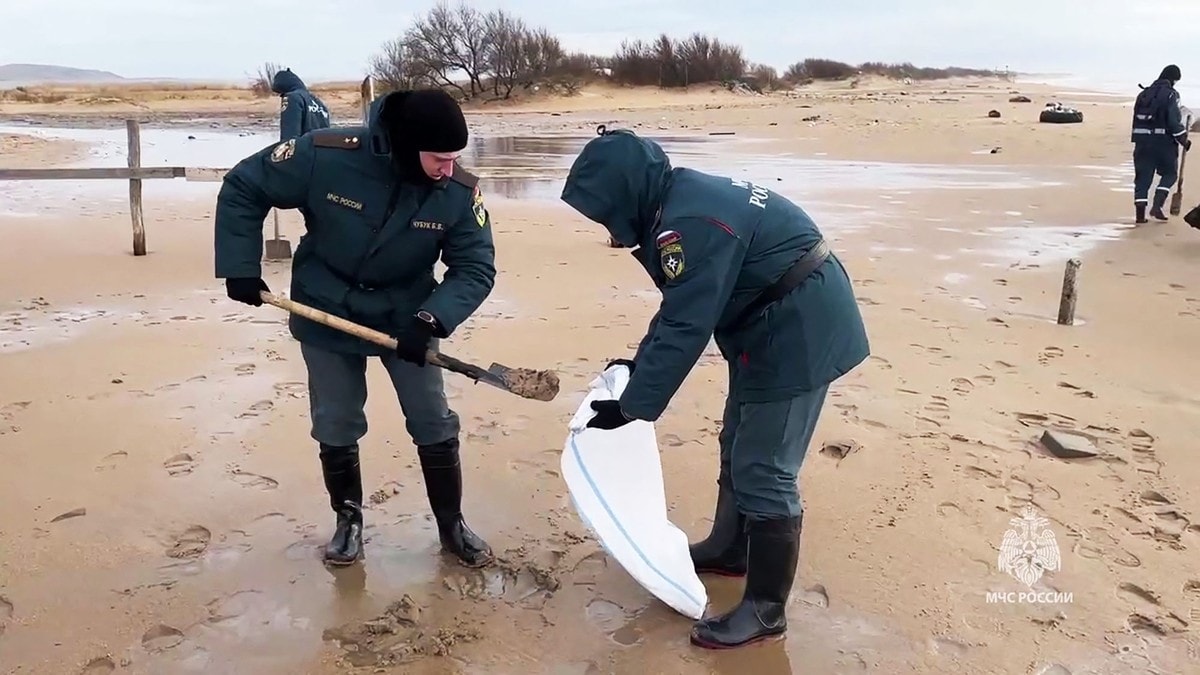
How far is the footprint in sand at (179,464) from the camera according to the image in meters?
4.26

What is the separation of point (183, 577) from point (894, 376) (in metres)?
3.77

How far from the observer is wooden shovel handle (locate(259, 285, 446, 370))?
322 centimetres

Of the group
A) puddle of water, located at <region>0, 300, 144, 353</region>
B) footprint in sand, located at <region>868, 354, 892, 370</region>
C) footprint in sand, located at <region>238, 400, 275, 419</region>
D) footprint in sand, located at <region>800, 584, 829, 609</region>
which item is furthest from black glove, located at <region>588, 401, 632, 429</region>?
puddle of water, located at <region>0, 300, 144, 353</region>

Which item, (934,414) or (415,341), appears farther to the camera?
(934,414)

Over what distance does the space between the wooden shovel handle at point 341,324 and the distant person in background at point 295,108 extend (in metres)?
4.37

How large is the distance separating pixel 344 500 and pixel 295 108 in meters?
4.64

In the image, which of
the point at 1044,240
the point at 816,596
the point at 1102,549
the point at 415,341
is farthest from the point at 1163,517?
the point at 1044,240

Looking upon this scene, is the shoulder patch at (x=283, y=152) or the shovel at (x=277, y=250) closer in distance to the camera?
the shoulder patch at (x=283, y=152)

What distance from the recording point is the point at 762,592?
10.3 feet

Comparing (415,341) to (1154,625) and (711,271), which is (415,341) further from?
(1154,625)

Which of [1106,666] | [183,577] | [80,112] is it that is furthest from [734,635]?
[80,112]

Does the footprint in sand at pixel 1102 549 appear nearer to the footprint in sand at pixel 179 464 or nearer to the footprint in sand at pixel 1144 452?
the footprint in sand at pixel 1144 452

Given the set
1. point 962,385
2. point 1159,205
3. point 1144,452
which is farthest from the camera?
point 1159,205

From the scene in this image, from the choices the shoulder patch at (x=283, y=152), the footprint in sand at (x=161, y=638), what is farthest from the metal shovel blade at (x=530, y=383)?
the footprint in sand at (x=161, y=638)
